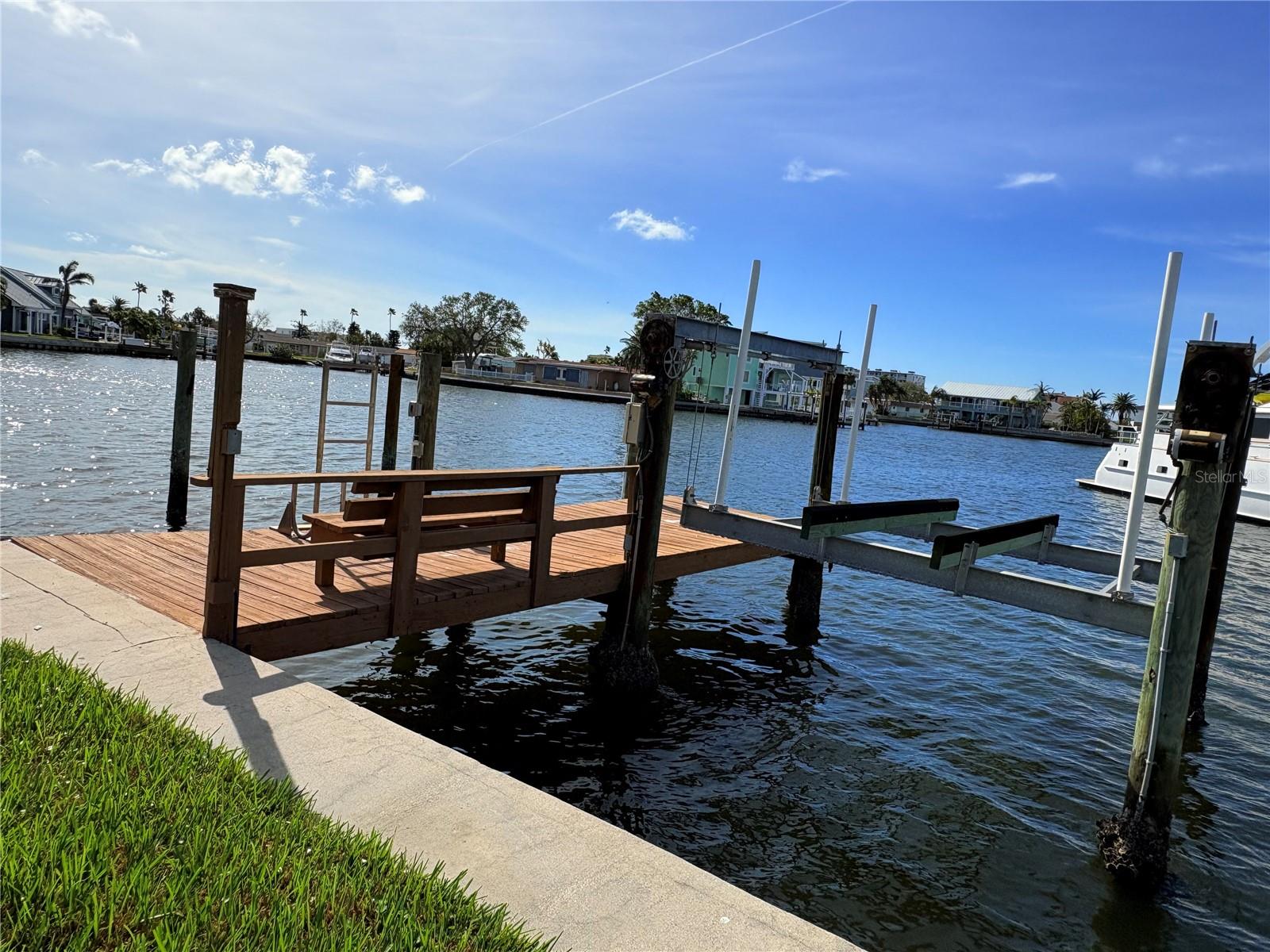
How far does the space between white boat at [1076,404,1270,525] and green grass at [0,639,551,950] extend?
25.4 meters

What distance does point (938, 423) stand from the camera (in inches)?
6068

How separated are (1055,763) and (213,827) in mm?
7740

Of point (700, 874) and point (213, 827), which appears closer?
point (213, 827)

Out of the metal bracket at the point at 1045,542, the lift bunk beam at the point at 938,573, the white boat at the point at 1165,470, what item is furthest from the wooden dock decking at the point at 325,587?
the white boat at the point at 1165,470

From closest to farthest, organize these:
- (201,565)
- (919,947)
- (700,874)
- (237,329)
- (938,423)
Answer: (700,874), (919,947), (237,329), (201,565), (938,423)

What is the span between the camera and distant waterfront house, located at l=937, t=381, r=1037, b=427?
16250 centimetres

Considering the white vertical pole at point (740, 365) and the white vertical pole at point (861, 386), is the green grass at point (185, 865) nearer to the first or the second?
Result: the white vertical pole at point (740, 365)

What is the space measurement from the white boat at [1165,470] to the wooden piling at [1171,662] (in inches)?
821

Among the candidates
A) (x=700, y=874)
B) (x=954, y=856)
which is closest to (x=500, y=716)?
(x=954, y=856)

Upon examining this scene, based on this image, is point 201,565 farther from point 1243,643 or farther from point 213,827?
point 1243,643

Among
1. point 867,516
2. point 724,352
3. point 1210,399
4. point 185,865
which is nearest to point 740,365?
point 724,352

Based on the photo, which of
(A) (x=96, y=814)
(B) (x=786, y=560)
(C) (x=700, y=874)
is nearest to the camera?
(A) (x=96, y=814)

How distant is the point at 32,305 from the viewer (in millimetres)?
91750

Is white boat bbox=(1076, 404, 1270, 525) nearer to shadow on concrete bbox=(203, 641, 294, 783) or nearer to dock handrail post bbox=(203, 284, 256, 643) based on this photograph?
dock handrail post bbox=(203, 284, 256, 643)
